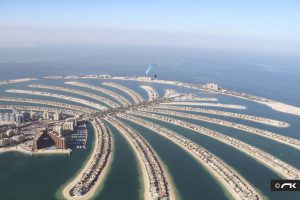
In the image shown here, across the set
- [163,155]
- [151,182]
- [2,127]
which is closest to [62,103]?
[2,127]

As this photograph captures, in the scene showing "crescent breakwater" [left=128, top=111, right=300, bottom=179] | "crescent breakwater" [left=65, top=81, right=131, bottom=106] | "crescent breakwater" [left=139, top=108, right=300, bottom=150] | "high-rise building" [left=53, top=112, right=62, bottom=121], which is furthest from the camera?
"crescent breakwater" [left=65, top=81, right=131, bottom=106]

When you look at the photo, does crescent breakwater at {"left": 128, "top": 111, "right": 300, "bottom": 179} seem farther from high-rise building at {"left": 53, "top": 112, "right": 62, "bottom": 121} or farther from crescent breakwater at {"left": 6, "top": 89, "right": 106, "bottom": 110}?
high-rise building at {"left": 53, "top": 112, "right": 62, "bottom": 121}

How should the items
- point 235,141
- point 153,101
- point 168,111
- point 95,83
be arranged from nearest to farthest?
point 235,141 → point 168,111 → point 153,101 → point 95,83

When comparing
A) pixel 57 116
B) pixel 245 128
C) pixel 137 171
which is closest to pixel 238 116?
pixel 245 128

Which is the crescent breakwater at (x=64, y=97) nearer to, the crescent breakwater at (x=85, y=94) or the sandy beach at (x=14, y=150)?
the crescent breakwater at (x=85, y=94)

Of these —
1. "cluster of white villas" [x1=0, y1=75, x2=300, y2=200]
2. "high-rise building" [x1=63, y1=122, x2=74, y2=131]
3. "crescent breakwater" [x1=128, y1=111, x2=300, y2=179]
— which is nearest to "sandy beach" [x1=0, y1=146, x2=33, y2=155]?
"cluster of white villas" [x1=0, y1=75, x2=300, y2=200]

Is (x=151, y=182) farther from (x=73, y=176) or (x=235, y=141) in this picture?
(x=235, y=141)
